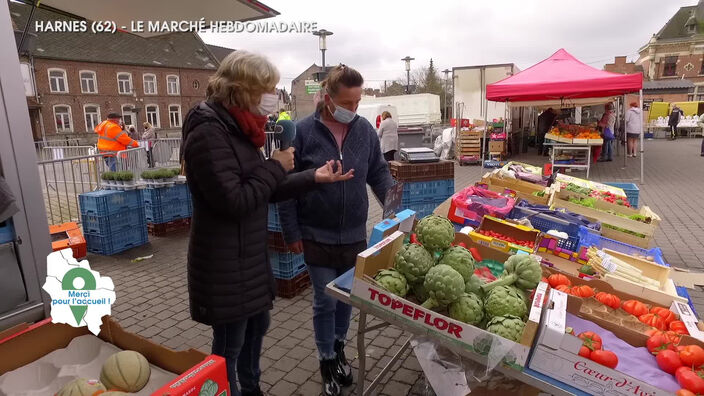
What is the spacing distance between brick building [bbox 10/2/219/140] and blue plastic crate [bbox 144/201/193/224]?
28.0 metres

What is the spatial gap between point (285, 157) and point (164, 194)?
5038 millimetres

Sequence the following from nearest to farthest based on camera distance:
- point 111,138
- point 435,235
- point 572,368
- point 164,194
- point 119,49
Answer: point 572,368 → point 435,235 → point 164,194 → point 111,138 → point 119,49

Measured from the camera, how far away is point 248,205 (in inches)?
70.6

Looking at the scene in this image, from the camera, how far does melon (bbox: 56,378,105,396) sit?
4.31 ft

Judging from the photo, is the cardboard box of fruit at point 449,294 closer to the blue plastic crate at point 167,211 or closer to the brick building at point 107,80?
the blue plastic crate at point 167,211

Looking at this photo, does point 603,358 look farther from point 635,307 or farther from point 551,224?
point 551,224

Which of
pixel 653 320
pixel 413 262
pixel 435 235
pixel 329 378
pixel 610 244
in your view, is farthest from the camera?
pixel 610 244

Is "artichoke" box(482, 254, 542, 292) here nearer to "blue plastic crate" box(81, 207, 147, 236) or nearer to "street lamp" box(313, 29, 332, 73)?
"blue plastic crate" box(81, 207, 147, 236)

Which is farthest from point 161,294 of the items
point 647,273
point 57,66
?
point 57,66

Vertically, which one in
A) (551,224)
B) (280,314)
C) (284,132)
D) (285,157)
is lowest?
(280,314)

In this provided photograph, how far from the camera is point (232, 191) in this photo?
68.5 inches

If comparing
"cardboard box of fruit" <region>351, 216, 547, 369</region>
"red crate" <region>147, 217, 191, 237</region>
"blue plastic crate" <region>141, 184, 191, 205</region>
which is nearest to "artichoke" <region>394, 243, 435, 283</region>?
"cardboard box of fruit" <region>351, 216, 547, 369</region>

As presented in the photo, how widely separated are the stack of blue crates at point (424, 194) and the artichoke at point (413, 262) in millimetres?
3302

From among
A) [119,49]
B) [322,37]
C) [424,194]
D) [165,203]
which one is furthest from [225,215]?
[119,49]
